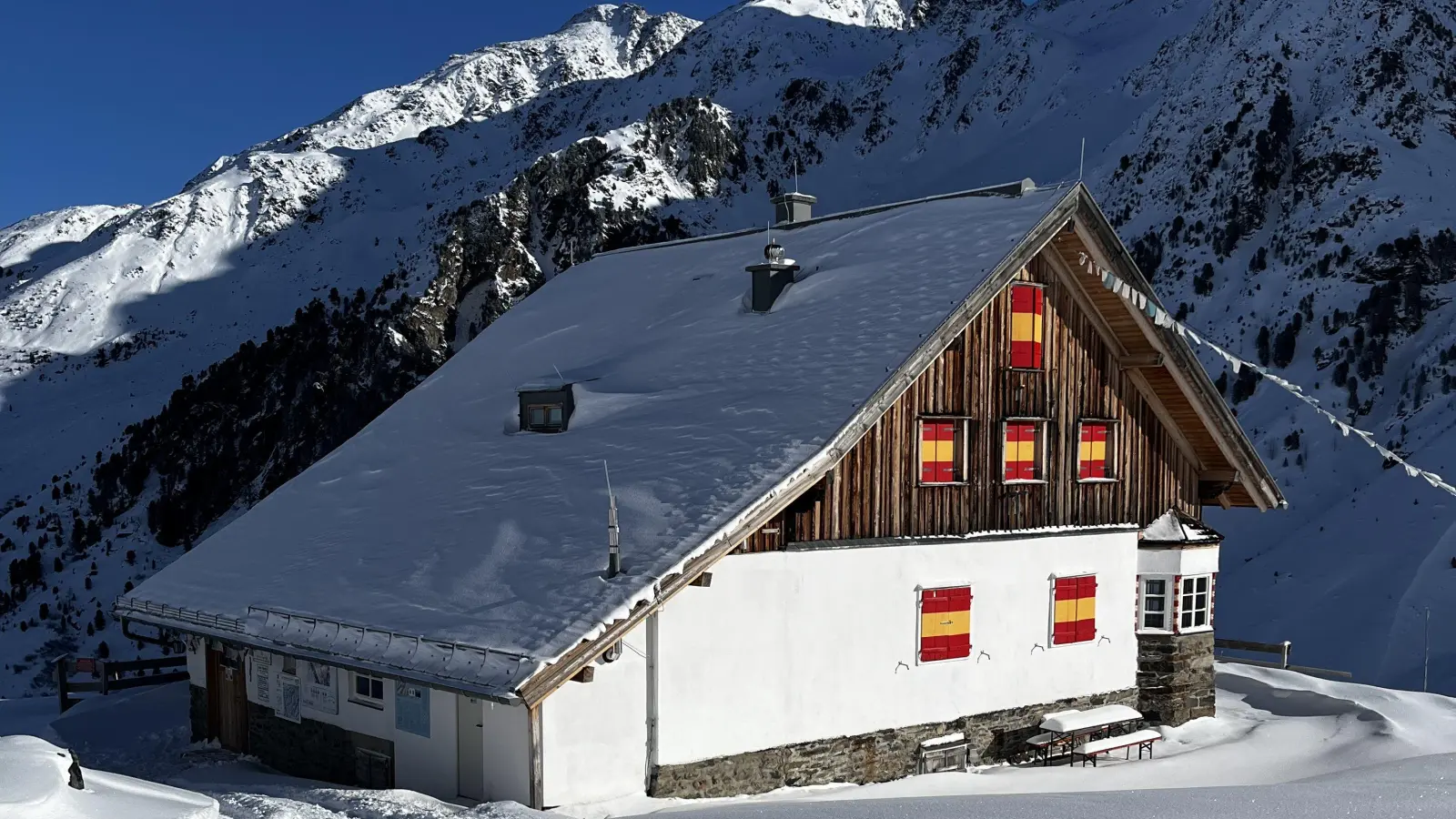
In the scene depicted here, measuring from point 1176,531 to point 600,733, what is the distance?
1085cm

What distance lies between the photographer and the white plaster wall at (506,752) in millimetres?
11680

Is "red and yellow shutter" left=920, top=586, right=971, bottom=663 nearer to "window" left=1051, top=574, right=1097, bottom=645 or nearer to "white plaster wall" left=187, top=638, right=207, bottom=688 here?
"window" left=1051, top=574, right=1097, bottom=645

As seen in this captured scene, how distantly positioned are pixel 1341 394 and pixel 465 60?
420 feet

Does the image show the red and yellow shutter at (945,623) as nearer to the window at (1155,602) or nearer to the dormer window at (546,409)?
the window at (1155,602)

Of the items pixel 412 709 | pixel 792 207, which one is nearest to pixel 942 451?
pixel 412 709

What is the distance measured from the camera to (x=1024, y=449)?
55.0ft

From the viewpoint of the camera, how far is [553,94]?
12262 centimetres

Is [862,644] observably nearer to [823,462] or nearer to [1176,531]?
[823,462]

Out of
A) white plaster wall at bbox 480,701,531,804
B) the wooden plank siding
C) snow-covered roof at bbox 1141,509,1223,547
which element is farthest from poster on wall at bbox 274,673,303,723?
snow-covered roof at bbox 1141,509,1223,547

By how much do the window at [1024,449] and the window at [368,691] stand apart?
8.95 metres

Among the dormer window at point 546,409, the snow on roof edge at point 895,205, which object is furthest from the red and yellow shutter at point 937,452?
the dormer window at point 546,409

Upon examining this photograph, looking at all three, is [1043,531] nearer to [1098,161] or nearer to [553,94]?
[1098,161]

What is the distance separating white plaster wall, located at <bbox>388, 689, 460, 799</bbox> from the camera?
12.5 metres

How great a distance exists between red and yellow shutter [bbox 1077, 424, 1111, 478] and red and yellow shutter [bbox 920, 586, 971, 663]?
316 centimetres
